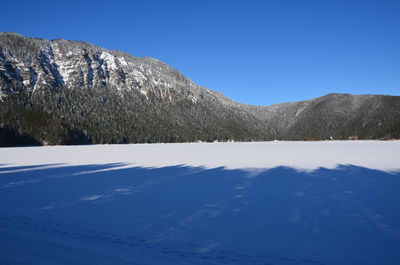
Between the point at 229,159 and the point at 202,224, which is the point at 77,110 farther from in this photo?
the point at 202,224

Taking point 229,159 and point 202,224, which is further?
point 229,159

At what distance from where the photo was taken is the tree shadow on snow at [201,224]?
540cm

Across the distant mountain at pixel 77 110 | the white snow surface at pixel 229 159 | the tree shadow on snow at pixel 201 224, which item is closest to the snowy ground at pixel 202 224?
the tree shadow on snow at pixel 201 224

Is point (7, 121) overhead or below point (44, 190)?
overhead

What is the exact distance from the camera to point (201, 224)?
24.2 ft

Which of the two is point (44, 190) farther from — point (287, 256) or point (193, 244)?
point (287, 256)

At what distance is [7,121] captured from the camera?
10088cm

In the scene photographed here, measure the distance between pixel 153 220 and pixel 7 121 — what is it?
120 metres

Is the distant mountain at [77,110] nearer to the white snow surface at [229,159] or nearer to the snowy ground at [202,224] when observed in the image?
the white snow surface at [229,159]

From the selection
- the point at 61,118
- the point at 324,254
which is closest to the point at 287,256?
the point at 324,254

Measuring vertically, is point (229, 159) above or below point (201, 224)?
above

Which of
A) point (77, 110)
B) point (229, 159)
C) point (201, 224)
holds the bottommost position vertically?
point (201, 224)

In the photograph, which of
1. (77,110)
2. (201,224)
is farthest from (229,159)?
(77,110)

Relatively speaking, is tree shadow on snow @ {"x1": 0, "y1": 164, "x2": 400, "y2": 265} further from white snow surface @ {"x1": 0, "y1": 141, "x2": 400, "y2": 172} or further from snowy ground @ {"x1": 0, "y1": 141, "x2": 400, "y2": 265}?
white snow surface @ {"x1": 0, "y1": 141, "x2": 400, "y2": 172}
